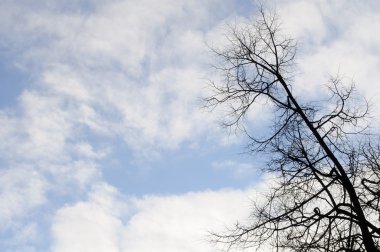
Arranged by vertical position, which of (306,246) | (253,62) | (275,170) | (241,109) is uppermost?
(253,62)

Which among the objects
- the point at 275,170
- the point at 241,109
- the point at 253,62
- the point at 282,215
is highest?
the point at 253,62

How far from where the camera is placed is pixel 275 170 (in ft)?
30.5

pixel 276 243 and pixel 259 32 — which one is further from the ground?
pixel 259 32

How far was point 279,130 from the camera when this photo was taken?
954cm

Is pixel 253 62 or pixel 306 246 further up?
pixel 253 62

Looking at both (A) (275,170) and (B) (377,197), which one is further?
(A) (275,170)

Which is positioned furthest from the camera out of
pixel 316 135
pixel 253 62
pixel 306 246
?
pixel 253 62

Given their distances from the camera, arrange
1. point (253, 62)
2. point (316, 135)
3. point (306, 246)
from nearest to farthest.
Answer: point (306, 246) → point (316, 135) → point (253, 62)

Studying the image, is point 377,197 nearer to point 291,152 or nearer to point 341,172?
point 341,172

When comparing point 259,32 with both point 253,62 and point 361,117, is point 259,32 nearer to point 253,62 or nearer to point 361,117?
point 253,62

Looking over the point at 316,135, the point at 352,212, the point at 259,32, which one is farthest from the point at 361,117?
the point at 259,32

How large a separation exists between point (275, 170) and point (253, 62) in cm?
227

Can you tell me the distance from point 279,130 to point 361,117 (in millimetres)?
1567

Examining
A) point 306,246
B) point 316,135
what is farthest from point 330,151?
point 306,246
